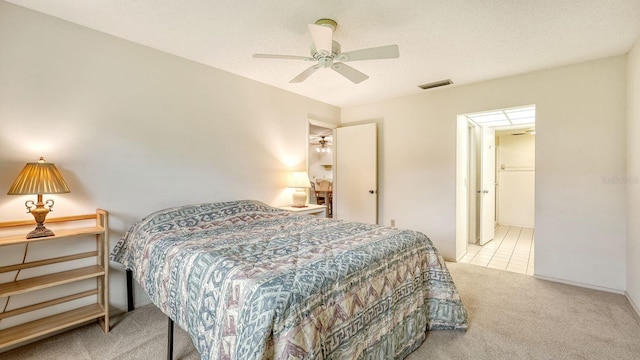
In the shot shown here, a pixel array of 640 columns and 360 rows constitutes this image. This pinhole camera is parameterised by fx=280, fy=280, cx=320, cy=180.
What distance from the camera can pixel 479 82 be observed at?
355cm

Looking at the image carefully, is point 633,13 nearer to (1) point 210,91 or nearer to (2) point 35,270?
(1) point 210,91

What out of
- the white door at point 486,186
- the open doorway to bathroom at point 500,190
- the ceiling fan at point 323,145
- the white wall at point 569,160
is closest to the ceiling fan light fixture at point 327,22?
the white wall at point 569,160

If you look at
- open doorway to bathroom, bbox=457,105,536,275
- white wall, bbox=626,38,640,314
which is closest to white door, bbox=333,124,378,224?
open doorway to bathroom, bbox=457,105,536,275

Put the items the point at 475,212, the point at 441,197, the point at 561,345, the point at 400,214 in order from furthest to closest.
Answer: the point at 475,212 < the point at 400,214 < the point at 441,197 < the point at 561,345

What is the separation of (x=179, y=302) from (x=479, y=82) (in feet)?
12.9

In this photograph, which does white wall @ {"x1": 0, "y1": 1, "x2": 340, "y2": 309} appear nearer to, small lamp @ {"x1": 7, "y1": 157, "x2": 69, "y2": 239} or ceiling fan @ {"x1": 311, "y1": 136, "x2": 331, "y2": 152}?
small lamp @ {"x1": 7, "y1": 157, "x2": 69, "y2": 239}

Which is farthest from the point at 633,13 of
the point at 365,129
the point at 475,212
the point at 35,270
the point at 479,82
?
the point at 35,270

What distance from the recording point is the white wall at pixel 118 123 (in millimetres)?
2006

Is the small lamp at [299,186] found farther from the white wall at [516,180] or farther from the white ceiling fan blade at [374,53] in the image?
the white wall at [516,180]

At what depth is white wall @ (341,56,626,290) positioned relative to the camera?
278 cm

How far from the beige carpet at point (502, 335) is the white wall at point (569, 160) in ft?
1.38

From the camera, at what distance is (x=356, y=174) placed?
180 inches

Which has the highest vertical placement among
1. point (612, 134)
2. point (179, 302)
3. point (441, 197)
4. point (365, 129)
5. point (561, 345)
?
point (365, 129)

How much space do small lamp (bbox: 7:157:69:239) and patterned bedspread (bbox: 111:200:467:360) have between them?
1.84 ft
